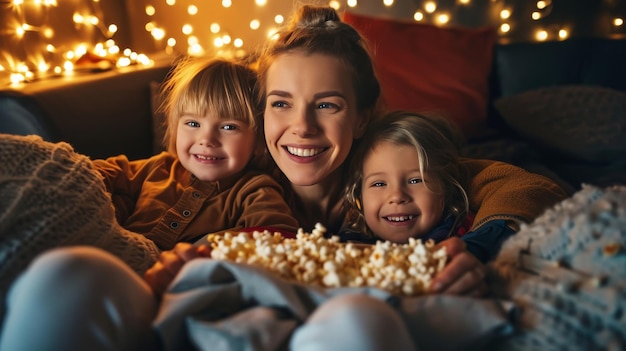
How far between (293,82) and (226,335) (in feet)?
2.28

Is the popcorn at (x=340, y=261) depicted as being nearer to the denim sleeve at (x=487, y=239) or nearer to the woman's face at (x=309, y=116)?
the denim sleeve at (x=487, y=239)

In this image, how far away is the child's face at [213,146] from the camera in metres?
1.22

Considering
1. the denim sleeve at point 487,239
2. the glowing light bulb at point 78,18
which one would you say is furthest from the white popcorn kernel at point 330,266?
the glowing light bulb at point 78,18

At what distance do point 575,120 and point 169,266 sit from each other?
143 cm

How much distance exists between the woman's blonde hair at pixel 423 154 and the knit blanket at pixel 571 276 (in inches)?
14.1

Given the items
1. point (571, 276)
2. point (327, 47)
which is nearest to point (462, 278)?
point (571, 276)

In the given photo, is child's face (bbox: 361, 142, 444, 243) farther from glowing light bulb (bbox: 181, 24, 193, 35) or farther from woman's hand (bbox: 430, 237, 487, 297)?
glowing light bulb (bbox: 181, 24, 193, 35)

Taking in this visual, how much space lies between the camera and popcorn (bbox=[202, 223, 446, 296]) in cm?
72

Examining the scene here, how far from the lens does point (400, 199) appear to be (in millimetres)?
1091

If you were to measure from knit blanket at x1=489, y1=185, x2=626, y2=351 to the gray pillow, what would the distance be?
0.98 metres

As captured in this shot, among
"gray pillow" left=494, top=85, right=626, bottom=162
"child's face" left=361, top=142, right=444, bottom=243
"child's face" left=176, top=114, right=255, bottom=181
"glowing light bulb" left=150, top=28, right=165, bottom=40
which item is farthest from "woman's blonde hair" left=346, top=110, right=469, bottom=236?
"glowing light bulb" left=150, top=28, right=165, bottom=40

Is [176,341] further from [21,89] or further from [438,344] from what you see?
[21,89]

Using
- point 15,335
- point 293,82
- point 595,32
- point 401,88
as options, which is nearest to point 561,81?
point 595,32

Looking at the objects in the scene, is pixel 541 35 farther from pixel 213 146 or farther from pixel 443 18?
pixel 213 146
